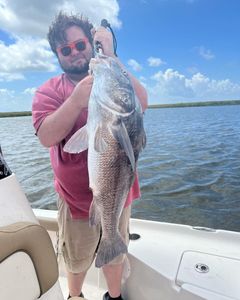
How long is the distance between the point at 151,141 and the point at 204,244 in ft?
34.6

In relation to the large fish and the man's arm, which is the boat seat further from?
the man's arm

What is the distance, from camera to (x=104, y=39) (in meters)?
1.33

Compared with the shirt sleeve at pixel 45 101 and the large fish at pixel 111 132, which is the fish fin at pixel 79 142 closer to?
the large fish at pixel 111 132

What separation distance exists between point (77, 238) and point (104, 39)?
50.1 inches

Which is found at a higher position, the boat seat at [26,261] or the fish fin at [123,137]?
the fish fin at [123,137]

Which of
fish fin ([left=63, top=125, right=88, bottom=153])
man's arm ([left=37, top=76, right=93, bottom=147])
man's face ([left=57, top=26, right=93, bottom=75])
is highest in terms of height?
man's face ([left=57, top=26, right=93, bottom=75])

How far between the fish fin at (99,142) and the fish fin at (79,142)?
0.08 meters

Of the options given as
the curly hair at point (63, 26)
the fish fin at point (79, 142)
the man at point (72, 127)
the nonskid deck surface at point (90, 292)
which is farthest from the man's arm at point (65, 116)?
the nonskid deck surface at point (90, 292)

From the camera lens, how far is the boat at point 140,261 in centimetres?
117

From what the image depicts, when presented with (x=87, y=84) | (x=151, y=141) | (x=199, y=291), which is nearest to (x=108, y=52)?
(x=87, y=84)

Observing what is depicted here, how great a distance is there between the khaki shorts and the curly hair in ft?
3.24

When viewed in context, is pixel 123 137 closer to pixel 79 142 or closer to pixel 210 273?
pixel 79 142

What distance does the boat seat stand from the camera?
44.0 inches

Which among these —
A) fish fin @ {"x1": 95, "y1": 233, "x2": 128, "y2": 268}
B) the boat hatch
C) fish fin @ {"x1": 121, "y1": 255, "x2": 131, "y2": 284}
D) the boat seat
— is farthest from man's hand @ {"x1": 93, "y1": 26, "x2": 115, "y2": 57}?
the boat hatch
